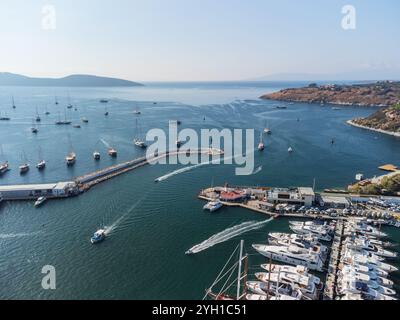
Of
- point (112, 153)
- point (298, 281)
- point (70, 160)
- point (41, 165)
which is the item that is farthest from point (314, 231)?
point (41, 165)

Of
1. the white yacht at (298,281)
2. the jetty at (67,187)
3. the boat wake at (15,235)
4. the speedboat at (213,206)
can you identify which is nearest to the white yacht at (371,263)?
the white yacht at (298,281)

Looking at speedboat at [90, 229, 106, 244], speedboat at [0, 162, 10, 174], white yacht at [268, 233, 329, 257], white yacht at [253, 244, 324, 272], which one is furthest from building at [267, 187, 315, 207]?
speedboat at [0, 162, 10, 174]

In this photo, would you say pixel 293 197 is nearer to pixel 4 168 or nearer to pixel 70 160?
pixel 70 160

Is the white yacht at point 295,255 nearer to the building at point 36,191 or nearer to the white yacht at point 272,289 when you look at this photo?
the white yacht at point 272,289

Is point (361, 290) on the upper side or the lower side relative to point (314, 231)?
lower

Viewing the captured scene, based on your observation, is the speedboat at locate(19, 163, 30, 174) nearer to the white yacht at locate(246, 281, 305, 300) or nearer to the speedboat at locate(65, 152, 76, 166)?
the speedboat at locate(65, 152, 76, 166)

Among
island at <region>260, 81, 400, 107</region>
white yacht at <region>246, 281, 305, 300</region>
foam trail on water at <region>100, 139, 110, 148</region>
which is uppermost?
island at <region>260, 81, 400, 107</region>
